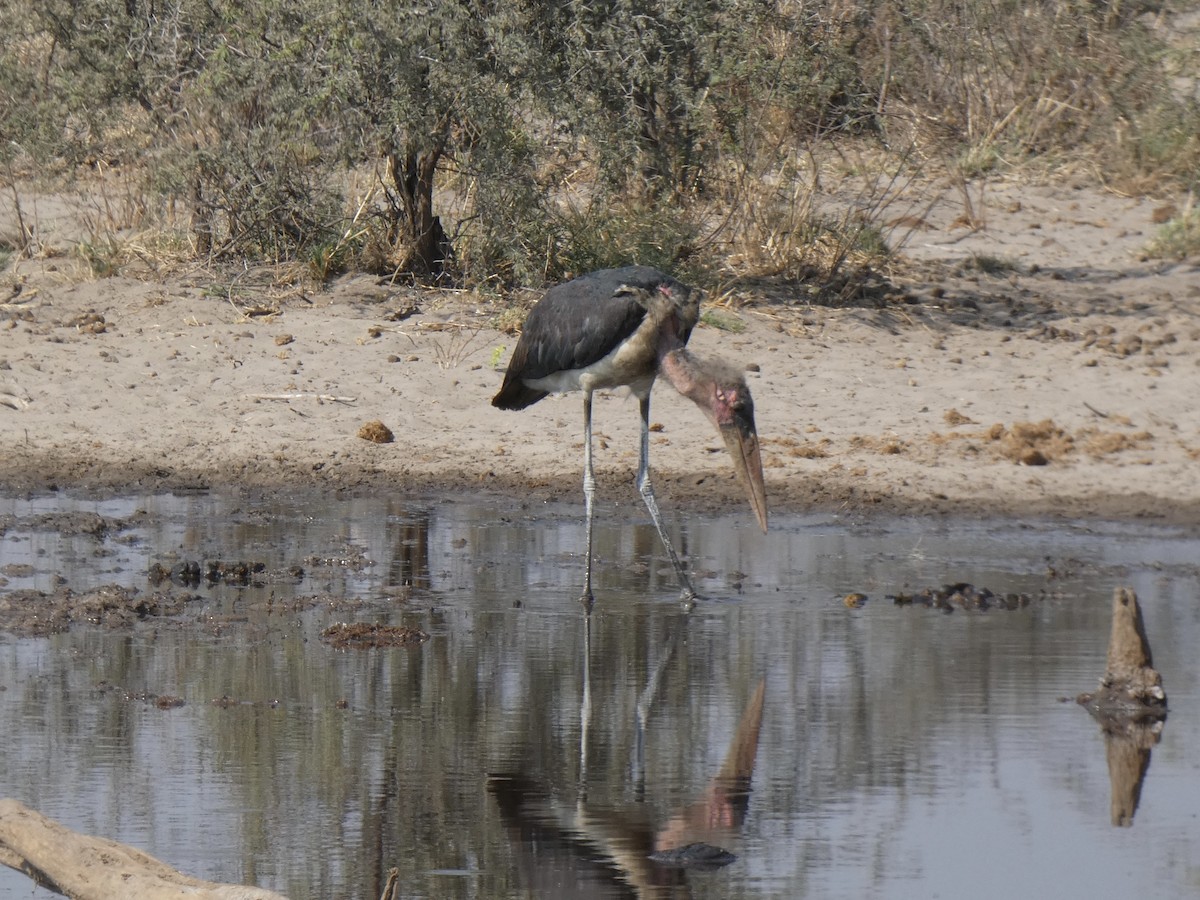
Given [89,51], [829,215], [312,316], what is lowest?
[312,316]

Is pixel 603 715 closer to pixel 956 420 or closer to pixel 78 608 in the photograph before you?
pixel 78 608

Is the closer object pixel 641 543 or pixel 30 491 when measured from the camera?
pixel 641 543

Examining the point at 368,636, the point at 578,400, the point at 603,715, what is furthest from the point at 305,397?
the point at 603,715

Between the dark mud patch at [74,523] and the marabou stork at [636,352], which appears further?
the dark mud patch at [74,523]

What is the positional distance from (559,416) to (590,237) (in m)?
1.69

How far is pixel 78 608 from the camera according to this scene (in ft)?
22.7

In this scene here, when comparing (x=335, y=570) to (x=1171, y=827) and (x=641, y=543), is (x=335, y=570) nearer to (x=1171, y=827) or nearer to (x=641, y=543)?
(x=641, y=543)

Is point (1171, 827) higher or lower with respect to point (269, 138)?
lower

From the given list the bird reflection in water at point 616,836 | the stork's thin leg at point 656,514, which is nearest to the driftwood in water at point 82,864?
the bird reflection in water at point 616,836

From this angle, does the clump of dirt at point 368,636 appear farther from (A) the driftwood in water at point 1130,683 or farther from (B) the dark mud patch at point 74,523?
(A) the driftwood in water at point 1130,683

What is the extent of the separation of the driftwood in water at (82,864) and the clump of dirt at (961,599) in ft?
13.5

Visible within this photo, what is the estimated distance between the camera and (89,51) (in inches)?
454

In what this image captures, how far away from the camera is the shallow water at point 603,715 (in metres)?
4.68

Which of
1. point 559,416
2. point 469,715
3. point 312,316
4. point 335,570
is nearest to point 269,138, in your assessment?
point 312,316
